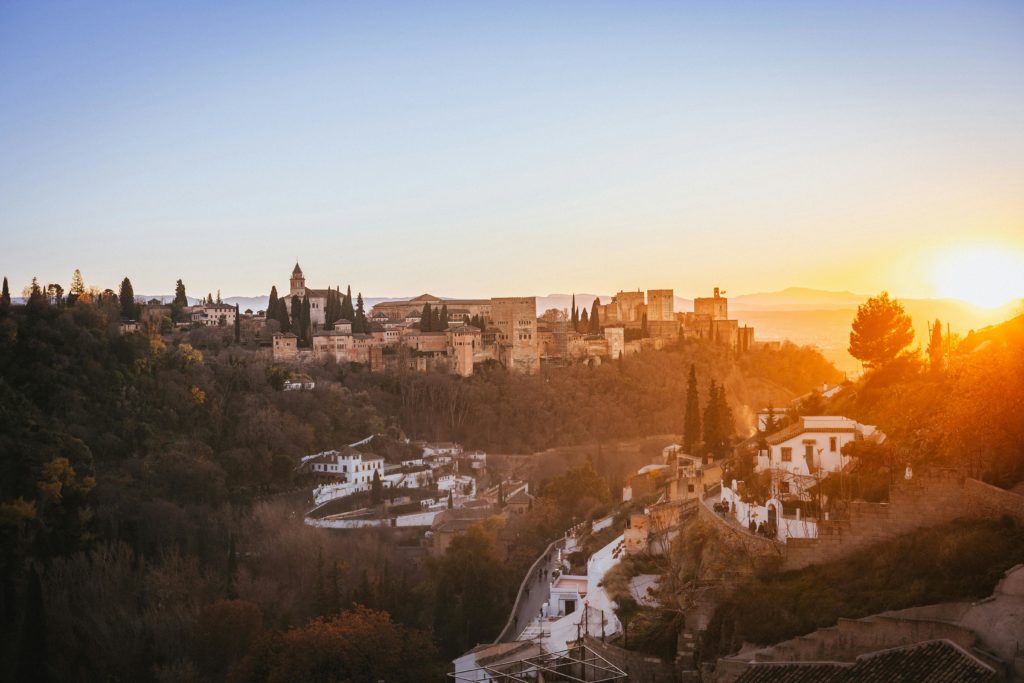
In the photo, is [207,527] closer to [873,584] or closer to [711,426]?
[711,426]

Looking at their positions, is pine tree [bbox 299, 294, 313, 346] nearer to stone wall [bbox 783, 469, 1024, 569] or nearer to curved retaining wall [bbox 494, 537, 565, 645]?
curved retaining wall [bbox 494, 537, 565, 645]

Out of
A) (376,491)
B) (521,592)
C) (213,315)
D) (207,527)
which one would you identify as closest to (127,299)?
(213,315)

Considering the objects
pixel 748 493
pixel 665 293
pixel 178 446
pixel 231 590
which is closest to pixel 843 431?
pixel 748 493

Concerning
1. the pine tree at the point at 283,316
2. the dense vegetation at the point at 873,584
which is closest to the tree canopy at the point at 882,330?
the dense vegetation at the point at 873,584

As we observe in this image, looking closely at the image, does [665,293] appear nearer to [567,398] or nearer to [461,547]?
[567,398]

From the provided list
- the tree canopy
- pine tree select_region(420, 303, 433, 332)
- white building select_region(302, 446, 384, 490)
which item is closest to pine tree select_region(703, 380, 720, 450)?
the tree canopy
